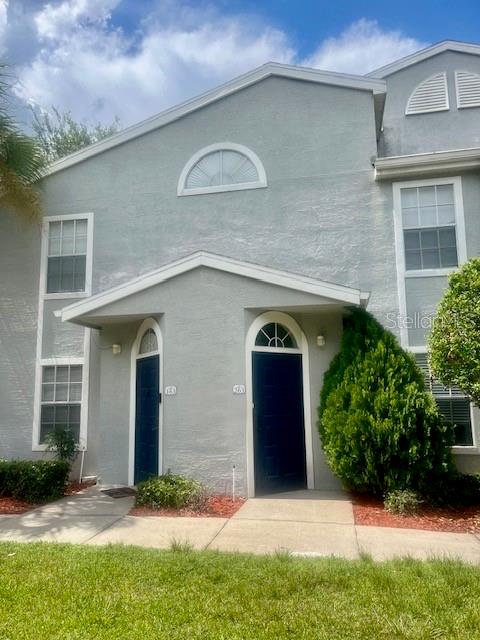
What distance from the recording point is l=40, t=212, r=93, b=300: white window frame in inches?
454

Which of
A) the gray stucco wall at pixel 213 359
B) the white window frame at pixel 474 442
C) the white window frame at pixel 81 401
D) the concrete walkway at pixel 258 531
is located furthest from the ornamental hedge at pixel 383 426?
the white window frame at pixel 81 401

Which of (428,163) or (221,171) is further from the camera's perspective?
(221,171)

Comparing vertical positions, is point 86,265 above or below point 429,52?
below

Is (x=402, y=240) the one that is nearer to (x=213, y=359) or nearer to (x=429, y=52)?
(x=213, y=359)

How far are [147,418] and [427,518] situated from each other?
5.58 metres

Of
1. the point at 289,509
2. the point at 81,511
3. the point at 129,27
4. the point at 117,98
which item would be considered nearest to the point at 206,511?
the point at 289,509

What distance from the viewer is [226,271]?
356 inches

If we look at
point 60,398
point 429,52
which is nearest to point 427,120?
point 429,52

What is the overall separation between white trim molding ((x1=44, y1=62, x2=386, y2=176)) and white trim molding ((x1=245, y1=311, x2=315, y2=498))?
5.88 m

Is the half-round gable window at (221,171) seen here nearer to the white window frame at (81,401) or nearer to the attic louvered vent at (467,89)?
the white window frame at (81,401)

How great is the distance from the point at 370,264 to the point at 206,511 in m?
6.19

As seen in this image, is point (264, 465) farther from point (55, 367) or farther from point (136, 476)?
point (55, 367)

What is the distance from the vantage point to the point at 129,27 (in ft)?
39.1

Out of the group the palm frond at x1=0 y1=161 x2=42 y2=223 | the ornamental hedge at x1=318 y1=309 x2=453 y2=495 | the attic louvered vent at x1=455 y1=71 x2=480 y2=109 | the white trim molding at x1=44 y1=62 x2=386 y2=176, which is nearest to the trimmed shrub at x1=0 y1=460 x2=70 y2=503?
the ornamental hedge at x1=318 y1=309 x2=453 y2=495
